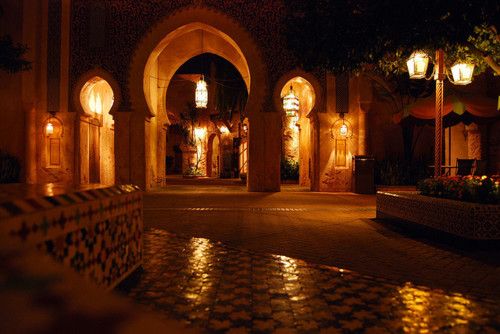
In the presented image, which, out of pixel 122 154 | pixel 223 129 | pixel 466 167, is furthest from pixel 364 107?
pixel 223 129

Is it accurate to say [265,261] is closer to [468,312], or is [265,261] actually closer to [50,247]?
[468,312]

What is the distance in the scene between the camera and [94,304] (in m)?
1.02

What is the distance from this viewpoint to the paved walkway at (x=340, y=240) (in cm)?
446

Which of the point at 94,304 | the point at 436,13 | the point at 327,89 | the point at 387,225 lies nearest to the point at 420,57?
the point at 436,13

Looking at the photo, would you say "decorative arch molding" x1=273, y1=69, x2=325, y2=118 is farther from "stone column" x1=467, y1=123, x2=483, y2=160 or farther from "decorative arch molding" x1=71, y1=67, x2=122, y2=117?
"decorative arch molding" x1=71, y1=67, x2=122, y2=117

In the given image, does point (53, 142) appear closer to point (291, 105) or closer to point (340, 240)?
point (291, 105)

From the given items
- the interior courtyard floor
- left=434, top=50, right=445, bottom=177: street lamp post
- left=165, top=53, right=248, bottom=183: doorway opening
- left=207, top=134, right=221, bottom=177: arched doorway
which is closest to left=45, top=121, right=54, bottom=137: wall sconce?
the interior courtyard floor

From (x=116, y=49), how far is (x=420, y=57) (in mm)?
10512

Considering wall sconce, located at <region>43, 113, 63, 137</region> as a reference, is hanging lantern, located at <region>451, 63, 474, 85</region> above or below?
above

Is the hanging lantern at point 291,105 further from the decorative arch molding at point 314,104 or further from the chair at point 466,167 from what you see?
the chair at point 466,167

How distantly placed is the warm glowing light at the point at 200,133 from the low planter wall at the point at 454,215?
2213 cm

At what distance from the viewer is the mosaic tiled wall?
1.97 meters

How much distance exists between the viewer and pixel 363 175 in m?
15.0

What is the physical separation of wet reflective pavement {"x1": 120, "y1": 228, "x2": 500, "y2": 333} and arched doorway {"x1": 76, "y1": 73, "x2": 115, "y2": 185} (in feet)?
38.4
